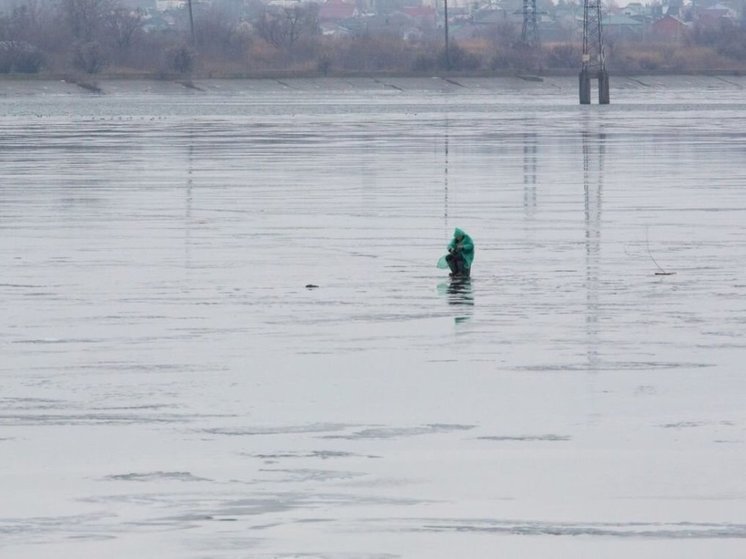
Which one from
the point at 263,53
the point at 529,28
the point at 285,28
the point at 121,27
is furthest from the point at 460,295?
the point at 529,28

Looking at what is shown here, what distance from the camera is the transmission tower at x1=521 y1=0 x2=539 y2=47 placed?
13325cm

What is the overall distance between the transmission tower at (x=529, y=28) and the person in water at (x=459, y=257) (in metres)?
117

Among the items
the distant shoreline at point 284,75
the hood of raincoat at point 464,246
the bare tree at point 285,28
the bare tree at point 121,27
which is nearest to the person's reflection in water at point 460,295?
the hood of raincoat at point 464,246

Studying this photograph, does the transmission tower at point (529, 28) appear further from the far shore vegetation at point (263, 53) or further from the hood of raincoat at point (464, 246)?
the hood of raincoat at point (464, 246)

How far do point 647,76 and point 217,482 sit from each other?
370ft

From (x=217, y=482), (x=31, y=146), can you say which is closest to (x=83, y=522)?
(x=217, y=482)

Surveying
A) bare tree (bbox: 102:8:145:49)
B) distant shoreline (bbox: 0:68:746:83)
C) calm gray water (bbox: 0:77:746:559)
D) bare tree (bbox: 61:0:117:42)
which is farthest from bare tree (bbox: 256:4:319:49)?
calm gray water (bbox: 0:77:746:559)

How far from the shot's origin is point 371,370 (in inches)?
424

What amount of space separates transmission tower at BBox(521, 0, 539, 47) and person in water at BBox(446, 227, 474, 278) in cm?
11664

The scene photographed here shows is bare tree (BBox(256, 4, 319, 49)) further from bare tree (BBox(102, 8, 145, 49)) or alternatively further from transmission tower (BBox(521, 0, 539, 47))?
transmission tower (BBox(521, 0, 539, 47))

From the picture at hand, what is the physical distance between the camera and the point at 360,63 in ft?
408

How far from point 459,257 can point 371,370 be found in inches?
192

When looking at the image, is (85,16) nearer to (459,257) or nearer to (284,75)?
(284,75)

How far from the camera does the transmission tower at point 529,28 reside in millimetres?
133250
